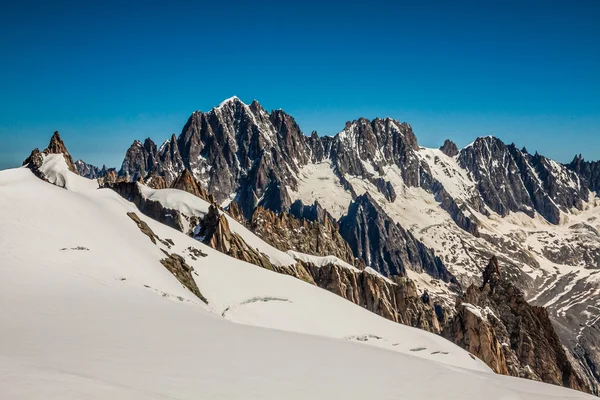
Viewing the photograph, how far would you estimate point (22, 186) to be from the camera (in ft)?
147

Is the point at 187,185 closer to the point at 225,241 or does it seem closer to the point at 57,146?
the point at 57,146

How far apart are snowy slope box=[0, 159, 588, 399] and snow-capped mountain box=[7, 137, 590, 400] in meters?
0.07

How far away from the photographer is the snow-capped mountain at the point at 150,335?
550 inches

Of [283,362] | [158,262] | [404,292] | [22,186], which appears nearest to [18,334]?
[283,362]

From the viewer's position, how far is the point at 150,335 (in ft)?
64.6

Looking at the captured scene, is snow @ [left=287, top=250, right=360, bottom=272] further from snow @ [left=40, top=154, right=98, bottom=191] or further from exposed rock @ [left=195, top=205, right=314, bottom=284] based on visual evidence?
snow @ [left=40, top=154, right=98, bottom=191]

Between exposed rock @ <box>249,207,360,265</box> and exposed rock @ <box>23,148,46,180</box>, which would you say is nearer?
exposed rock @ <box>23,148,46,180</box>

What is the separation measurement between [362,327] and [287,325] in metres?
10.9

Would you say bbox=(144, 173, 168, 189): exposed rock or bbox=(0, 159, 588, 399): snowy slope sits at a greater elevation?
bbox=(144, 173, 168, 189): exposed rock

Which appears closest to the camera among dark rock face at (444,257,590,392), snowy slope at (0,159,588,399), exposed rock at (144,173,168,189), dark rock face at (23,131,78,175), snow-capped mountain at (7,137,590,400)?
snowy slope at (0,159,588,399)

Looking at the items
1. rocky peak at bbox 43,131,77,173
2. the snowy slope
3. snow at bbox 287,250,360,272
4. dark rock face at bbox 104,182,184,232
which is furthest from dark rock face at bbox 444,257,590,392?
rocky peak at bbox 43,131,77,173

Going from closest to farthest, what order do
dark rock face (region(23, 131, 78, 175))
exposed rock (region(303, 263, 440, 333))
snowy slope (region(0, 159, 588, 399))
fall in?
snowy slope (region(0, 159, 588, 399))
dark rock face (region(23, 131, 78, 175))
exposed rock (region(303, 263, 440, 333))

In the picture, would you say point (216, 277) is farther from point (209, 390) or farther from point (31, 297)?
point (209, 390)

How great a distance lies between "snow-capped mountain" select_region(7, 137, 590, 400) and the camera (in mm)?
13969
